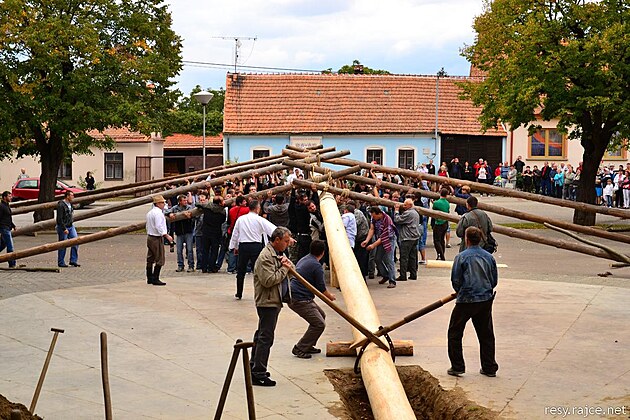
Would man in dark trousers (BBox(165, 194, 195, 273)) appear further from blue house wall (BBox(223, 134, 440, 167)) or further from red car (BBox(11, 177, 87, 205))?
blue house wall (BBox(223, 134, 440, 167))

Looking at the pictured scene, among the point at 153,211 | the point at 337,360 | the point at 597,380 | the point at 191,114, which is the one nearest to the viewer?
the point at 597,380

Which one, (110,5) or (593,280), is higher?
(110,5)

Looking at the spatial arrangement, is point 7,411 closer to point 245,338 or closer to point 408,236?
point 245,338

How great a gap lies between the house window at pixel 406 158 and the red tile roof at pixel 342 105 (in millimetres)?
1126

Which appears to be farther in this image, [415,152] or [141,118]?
[415,152]

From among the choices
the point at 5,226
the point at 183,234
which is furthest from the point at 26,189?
the point at 183,234

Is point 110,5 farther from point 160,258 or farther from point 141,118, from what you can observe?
point 160,258

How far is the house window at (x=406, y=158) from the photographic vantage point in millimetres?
47875

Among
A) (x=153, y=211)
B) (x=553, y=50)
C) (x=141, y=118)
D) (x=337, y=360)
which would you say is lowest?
(x=337, y=360)

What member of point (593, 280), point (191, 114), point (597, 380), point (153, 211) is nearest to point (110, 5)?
point (153, 211)

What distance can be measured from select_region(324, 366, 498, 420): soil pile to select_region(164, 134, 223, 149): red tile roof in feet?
147

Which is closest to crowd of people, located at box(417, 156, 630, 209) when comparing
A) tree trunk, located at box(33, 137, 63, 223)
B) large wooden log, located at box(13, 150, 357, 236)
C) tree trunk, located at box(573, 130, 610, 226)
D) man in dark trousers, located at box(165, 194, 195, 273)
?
tree trunk, located at box(573, 130, 610, 226)

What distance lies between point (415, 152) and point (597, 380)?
122ft

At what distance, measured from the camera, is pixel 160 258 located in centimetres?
1867
